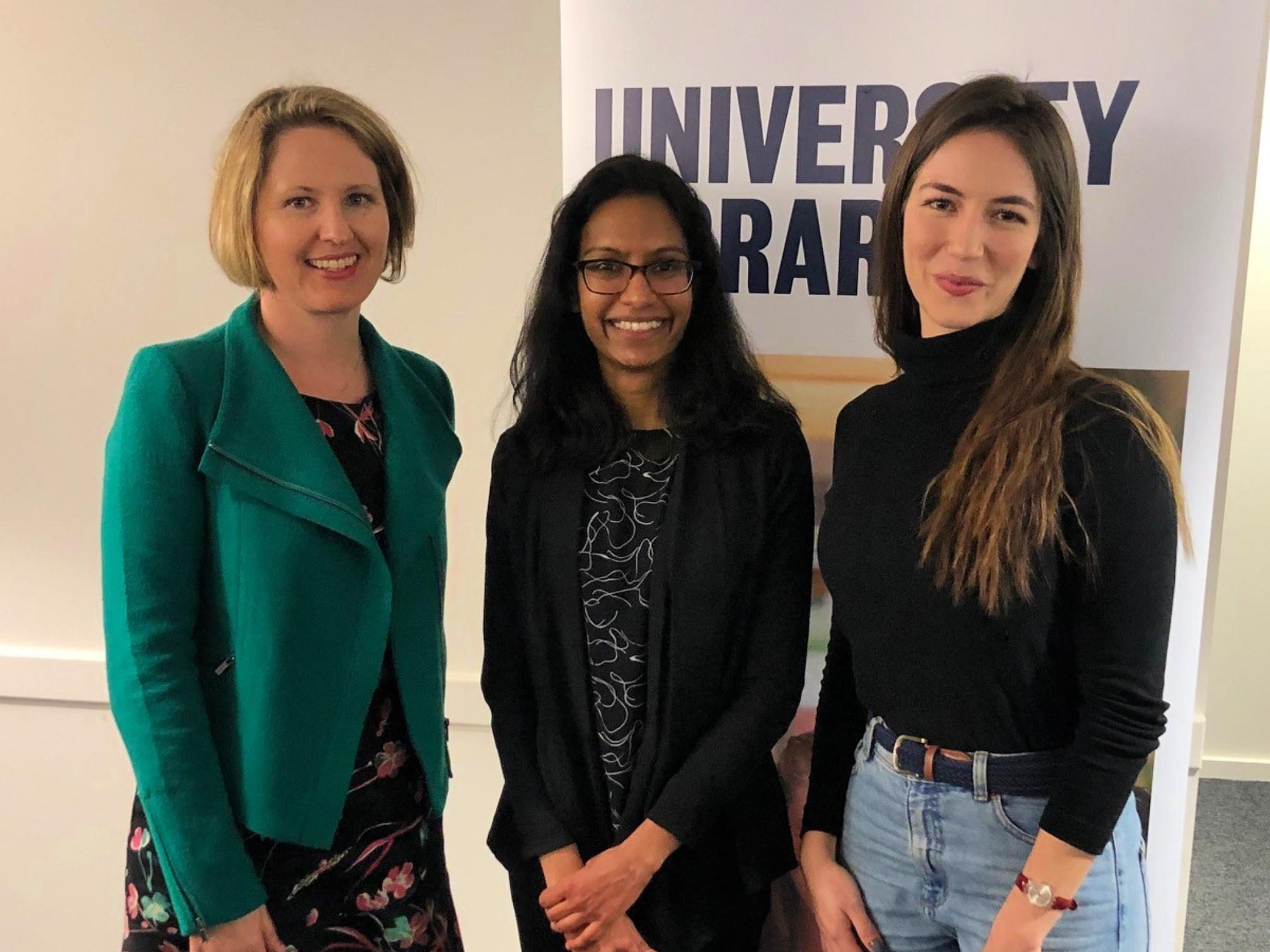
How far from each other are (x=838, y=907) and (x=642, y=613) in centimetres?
46

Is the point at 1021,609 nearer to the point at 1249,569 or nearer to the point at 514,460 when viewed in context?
the point at 514,460

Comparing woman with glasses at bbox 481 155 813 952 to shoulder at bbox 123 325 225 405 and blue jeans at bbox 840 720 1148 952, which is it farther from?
shoulder at bbox 123 325 225 405

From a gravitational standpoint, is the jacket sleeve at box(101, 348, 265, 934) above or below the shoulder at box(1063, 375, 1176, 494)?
below

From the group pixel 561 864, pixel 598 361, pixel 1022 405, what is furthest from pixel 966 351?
pixel 561 864

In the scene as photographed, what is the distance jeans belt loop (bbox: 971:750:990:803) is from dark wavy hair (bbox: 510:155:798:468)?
0.53 metres

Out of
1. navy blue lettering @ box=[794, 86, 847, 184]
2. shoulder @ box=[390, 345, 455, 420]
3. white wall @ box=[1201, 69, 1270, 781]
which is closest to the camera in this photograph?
shoulder @ box=[390, 345, 455, 420]

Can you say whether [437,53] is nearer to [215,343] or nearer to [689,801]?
[215,343]

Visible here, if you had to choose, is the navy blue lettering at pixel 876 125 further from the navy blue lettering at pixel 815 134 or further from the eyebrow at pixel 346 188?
the eyebrow at pixel 346 188

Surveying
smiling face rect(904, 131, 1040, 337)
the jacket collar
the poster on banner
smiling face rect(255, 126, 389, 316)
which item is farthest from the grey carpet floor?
smiling face rect(255, 126, 389, 316)

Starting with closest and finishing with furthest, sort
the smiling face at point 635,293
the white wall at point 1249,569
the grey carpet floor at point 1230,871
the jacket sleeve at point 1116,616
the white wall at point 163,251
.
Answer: the jacket sleeve at point 1116,616
the smiling face at point 635,293
the white wall at point 163,251
the grey carpet floor at point 1230,871
the white wall at point 1249,569

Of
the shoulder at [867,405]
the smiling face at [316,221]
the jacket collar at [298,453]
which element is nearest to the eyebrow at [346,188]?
the smiling face at [316,221]

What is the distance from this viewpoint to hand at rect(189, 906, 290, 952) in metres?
1.15

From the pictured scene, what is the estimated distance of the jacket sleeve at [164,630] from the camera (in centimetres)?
110

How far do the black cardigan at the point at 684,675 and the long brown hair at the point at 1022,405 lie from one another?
27cm
